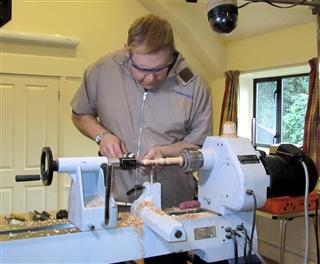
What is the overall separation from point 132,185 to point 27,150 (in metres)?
2.78

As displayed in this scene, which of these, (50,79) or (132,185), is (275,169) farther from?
(50,79)

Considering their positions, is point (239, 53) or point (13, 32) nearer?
point (13, 32)

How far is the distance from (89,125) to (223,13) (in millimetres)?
848

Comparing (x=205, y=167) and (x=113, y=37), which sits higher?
(x=113, y=37)

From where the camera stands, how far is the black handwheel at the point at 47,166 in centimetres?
89

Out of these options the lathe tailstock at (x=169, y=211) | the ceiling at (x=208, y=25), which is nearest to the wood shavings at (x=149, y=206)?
the lathe tailstock at (x=169, y=211)

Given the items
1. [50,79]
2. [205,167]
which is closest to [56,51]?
[50,79]

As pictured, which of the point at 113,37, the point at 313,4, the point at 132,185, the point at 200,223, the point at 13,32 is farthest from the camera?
the point at 113,37

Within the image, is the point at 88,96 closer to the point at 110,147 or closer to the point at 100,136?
the point at 100,136

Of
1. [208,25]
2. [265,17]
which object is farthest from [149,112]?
[208,25]

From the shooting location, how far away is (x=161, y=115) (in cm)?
140

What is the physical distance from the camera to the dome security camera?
184 cm

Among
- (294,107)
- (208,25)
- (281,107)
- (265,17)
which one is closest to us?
(265,17)

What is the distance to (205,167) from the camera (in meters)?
1.05
